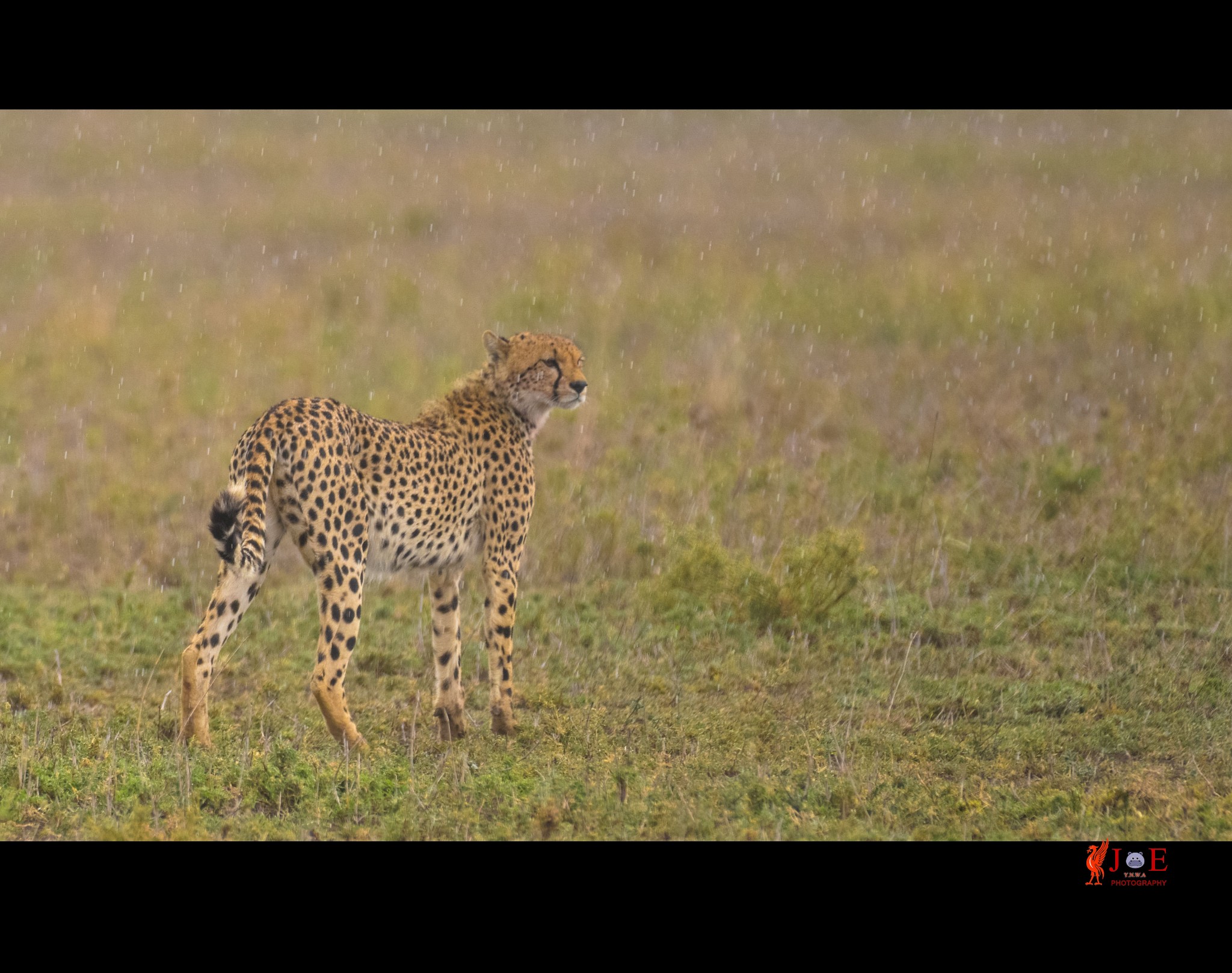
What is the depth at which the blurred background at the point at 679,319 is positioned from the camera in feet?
30.4

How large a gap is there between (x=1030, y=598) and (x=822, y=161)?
12609mm

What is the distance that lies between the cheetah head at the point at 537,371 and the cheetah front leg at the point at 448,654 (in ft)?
2.76

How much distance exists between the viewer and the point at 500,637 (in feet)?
21.2

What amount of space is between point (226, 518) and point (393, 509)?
3.09ft

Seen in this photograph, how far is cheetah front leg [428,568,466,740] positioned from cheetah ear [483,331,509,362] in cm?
98

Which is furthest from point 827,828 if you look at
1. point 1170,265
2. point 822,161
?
point 822,161

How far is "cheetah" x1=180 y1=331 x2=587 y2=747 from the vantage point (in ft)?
19.0

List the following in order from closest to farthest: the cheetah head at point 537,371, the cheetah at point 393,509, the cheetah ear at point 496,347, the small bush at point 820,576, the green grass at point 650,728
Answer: the green grass at point 650,728, the cheetah at point 393,509, the cheetah head at point 537,371, the cheetah ear at point 496,347, the small bush at point 820,576

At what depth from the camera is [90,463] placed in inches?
405

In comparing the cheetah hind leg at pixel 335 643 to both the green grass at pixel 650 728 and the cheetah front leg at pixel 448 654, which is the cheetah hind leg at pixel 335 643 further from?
the cheetah front leg at pixel 448 654

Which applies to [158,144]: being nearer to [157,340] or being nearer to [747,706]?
[157,340]

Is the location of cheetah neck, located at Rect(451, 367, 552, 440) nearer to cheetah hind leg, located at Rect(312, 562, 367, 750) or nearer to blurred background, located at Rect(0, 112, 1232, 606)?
cheetah hind leg, located at Rect(312, 562, 367, 750)
